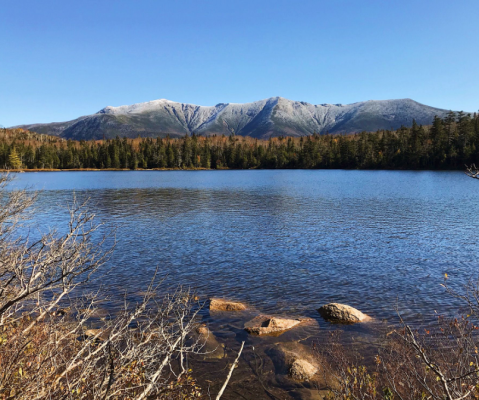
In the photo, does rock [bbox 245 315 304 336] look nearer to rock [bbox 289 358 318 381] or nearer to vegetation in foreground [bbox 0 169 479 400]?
vegetation in foreground [bbox 0 169 479 400]

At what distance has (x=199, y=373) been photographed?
11.5 meters

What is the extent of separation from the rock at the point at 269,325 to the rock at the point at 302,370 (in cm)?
258

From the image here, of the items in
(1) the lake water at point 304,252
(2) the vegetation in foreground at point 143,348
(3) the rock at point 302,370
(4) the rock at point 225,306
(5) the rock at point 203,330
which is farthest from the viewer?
(1) the lake water at point 304,252

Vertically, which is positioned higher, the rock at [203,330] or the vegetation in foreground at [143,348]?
the vegetation in foreground at [143,348]

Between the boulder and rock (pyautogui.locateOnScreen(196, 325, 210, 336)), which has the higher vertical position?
the boulder

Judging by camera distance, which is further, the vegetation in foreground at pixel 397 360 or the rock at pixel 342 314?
the rock at pixel 342 314

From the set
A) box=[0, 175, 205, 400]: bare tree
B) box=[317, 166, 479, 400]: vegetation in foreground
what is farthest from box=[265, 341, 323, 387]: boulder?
box=[0, 175, 205, 400]: bare tree

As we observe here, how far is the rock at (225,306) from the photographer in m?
16.6

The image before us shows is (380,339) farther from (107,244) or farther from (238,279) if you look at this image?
(107,244)

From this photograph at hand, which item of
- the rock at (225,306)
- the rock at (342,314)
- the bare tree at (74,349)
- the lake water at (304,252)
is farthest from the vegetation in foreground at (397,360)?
the rock at (225,306)

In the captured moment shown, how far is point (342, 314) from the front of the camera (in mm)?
15219

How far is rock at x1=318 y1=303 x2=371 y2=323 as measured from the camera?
1515 centimetres

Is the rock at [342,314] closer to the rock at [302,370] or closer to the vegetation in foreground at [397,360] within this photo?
the vegetation in foreground at [397,360]

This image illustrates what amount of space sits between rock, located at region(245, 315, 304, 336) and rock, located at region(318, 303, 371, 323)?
1.37m
